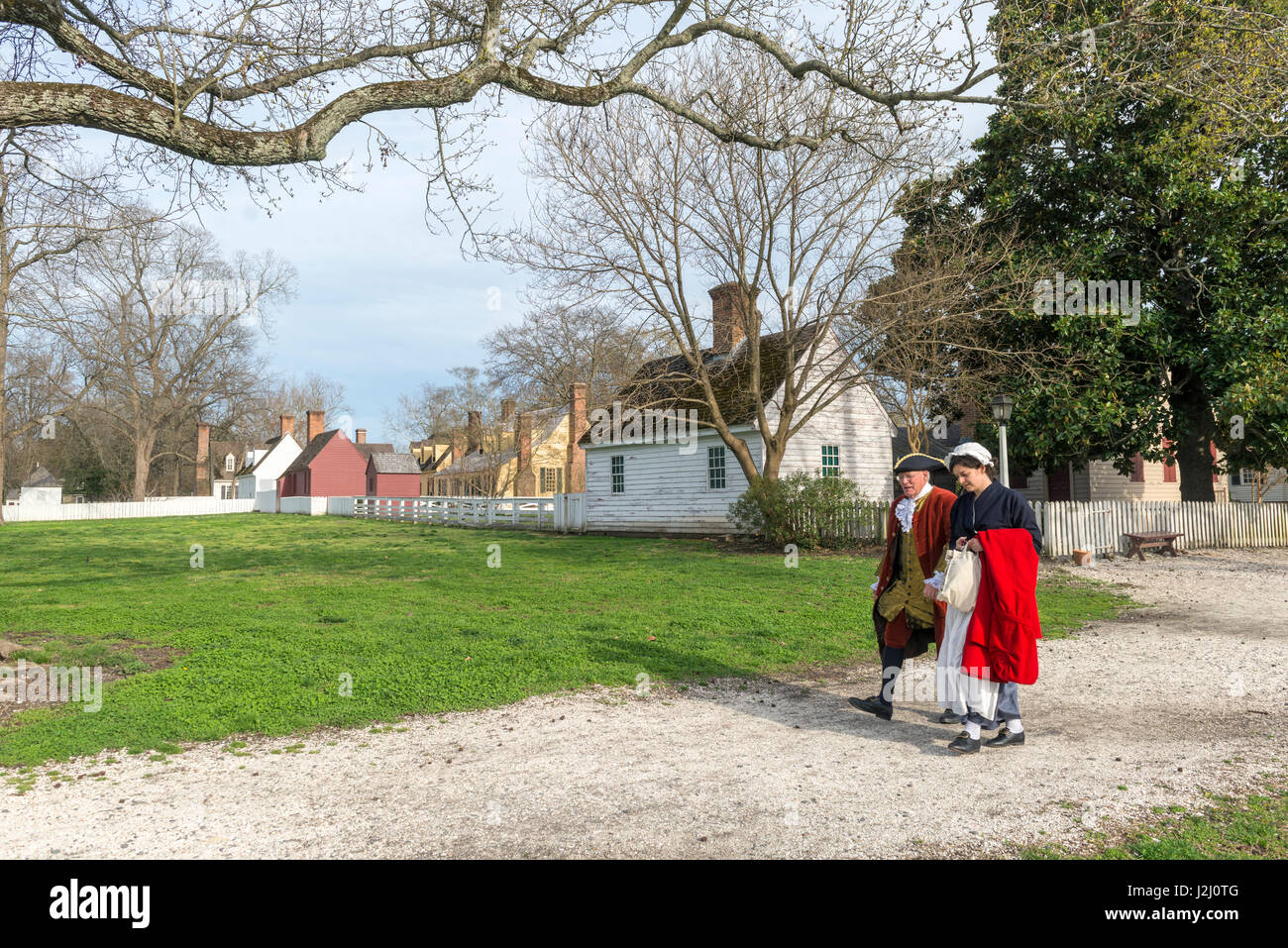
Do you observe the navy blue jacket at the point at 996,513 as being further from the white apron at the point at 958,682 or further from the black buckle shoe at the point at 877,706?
the black buckle shoe at the point at 877,706

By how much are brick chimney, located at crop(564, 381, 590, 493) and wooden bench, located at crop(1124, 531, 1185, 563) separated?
1330 centimetres

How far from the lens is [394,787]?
15.6 ft

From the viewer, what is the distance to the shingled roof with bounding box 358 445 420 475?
65188mm

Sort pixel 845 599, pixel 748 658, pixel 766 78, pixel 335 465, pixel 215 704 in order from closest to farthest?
pixel 215 704, pixel 748 658, pixel 845 599, pixel 766 78, pixel 335 465

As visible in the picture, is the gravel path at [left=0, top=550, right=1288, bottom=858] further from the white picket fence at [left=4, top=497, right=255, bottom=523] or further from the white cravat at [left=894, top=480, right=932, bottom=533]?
the white picket fence at [left=4, top=497, right=255, bottom=523]

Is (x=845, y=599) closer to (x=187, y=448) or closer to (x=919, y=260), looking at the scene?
(x=919, y=260)

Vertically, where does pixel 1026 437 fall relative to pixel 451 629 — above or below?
above

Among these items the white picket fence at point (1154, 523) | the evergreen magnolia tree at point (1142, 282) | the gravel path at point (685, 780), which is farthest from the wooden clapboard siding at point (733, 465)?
the gravel path at point (685, 780)

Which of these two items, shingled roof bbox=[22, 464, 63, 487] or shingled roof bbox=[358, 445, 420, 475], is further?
shingled roof bbox=[22, 464, 63, 487]

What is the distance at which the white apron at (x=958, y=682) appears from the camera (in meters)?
5.41

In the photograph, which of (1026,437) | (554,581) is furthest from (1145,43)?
(1026,437)

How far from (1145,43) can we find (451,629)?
10.2 metres

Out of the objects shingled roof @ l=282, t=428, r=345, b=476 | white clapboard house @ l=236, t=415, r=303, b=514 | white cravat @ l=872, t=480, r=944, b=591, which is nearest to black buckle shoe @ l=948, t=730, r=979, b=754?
white cravat @ l=872, t=480, r=944, b=591

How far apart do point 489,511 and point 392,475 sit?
115 ft
